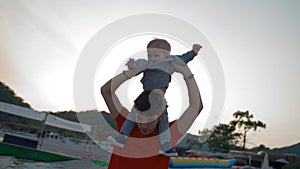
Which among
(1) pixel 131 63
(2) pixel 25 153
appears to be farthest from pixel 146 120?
(2) pixel 25 153

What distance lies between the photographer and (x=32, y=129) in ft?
114

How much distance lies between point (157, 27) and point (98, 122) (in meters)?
0.68

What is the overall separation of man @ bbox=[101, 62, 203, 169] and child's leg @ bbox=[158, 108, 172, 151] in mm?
36

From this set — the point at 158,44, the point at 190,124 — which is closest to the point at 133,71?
the point at 158,44

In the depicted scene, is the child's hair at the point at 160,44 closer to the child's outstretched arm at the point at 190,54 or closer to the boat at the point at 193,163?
the child's outstretched arm at the point at 190,54

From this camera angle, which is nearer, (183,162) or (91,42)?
(91,42)

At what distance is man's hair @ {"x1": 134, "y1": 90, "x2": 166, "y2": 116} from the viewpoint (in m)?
1.50

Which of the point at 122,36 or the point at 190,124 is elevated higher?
the point at 122,36

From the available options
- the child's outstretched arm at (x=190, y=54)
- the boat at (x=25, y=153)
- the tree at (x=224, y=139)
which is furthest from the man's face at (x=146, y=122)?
the tree at (x=224, y=139)

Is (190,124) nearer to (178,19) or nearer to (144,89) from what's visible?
(144,89)

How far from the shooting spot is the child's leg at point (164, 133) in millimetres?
1639

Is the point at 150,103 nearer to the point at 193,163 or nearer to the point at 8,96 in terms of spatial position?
the point at 193,163

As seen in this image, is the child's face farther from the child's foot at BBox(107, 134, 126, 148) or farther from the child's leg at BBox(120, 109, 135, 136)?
the child's foot at BBox(107, 134, 126, 148)

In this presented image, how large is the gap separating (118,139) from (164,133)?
11.7 inches
